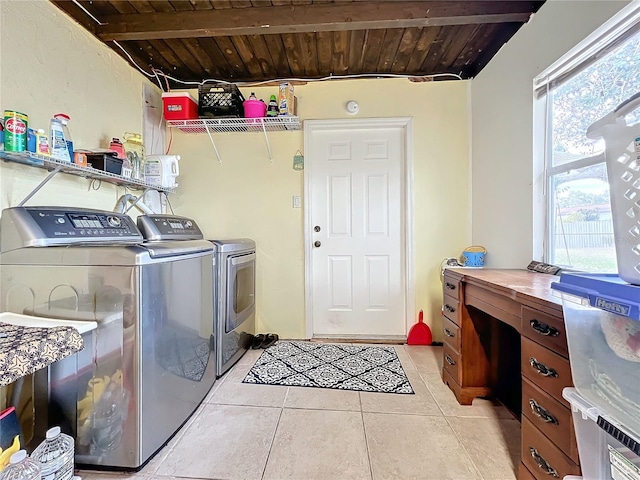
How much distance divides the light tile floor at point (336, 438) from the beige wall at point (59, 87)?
1.41 meters

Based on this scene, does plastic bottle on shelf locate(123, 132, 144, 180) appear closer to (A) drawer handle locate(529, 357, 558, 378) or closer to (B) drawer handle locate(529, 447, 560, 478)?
(A) drawer handle locate(529, 357, 558, 378)

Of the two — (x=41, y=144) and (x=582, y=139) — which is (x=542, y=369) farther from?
(x=41, y=144)

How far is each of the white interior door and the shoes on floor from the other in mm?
377

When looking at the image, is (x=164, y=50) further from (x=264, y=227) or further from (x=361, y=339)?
(x=361, y=339)

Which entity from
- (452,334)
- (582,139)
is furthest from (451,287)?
(582,139)

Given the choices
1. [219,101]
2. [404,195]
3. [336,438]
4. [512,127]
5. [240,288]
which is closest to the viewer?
[336,438]

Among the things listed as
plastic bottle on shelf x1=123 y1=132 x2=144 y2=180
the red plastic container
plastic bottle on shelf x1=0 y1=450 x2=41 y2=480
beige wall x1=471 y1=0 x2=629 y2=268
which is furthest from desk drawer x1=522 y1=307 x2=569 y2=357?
the red plastic container

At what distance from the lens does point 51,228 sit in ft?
4.16

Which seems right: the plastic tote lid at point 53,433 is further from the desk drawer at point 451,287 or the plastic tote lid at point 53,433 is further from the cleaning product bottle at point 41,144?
the desk drawer at point 451,287

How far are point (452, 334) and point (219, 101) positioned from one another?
95.9 inches

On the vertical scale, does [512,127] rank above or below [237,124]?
below

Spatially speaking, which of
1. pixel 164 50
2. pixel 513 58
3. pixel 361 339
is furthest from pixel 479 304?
pixel 164 50

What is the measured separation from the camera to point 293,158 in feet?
8.75

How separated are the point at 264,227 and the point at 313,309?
0.87m
